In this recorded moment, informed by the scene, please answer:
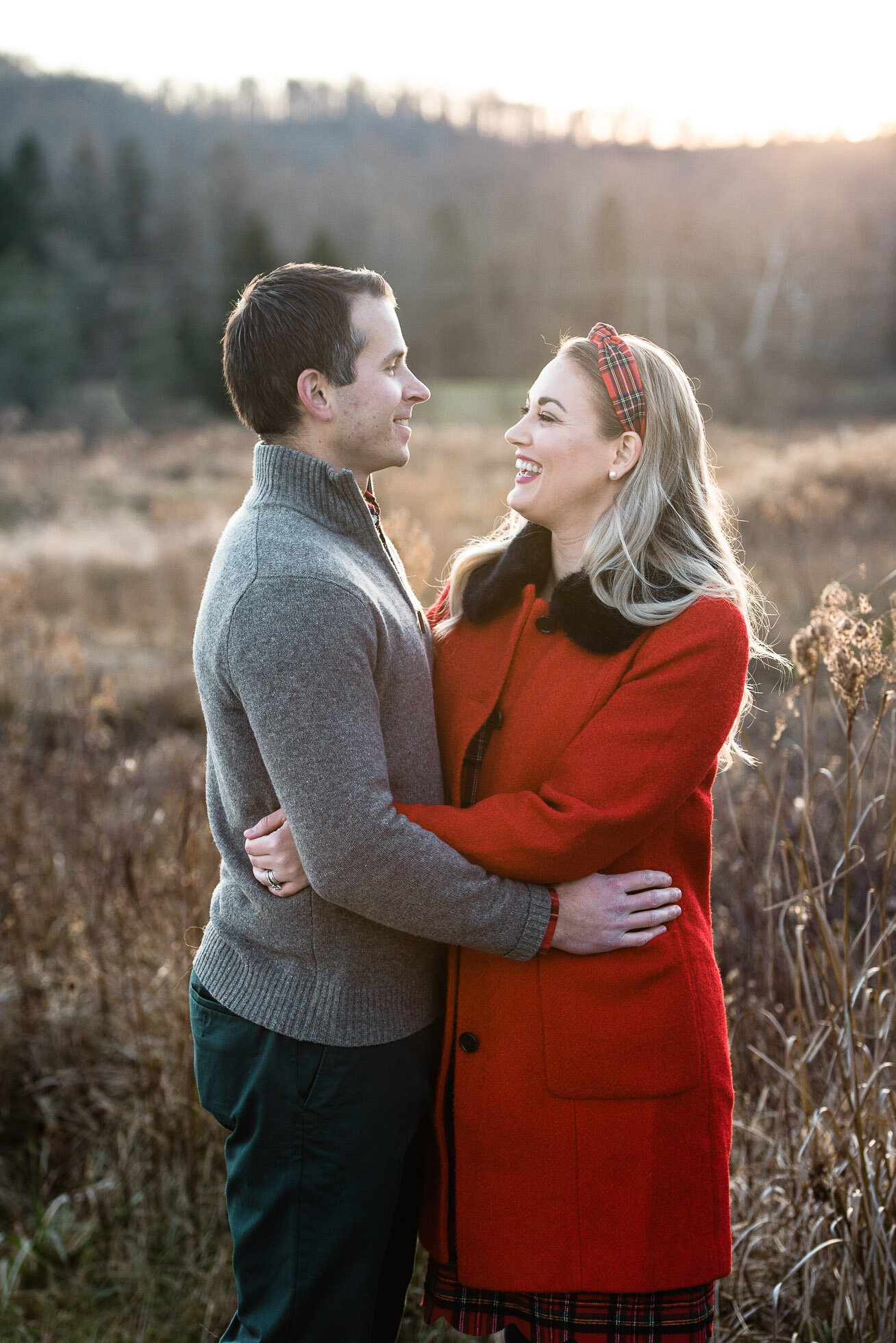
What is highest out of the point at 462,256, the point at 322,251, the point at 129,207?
the point at 129,207

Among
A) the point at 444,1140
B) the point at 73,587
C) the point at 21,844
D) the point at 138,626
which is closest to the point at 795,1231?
the point at 444,1140

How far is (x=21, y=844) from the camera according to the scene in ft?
13.5

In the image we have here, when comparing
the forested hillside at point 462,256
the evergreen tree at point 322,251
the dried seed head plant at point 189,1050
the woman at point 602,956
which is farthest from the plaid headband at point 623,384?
the forested hillside at point 462,256

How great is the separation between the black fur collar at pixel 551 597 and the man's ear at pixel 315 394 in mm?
513

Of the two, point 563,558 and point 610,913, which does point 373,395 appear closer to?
point 563,558

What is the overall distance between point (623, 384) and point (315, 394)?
1.95 feet

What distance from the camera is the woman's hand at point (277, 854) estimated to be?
69.2 inches

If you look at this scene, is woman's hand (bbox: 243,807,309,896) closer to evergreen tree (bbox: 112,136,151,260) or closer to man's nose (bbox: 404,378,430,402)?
man's nose (bbox: 404,378,430,402)

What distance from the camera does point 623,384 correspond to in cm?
198

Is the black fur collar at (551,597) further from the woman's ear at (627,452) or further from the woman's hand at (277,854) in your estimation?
the woman's hand at (277,854)

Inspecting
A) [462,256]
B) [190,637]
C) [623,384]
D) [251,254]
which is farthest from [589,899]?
[462,256]

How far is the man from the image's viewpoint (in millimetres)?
1642

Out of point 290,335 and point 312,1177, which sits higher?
point 290,335

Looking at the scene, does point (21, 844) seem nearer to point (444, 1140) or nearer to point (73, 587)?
point (444, 1140)
